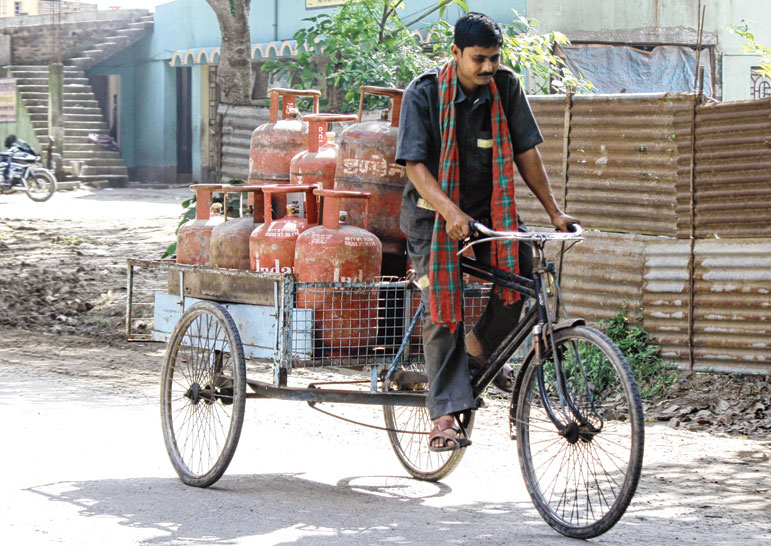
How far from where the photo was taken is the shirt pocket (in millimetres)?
4434

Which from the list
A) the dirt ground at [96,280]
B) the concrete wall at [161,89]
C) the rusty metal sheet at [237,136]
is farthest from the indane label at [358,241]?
the concrete wall at [161,89]

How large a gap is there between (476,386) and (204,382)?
4.83ft

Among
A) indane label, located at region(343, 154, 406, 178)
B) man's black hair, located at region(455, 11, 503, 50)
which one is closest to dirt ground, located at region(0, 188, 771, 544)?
indane label, located at region(343, 154, 406, 178)

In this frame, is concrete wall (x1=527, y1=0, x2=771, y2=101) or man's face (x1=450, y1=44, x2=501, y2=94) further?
concrete wall (x1=527, y1=0, x2=771, y2=101)

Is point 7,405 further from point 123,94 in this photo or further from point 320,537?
point 123,94

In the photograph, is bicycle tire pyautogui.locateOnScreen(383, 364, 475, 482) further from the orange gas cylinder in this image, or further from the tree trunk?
the tree trunk

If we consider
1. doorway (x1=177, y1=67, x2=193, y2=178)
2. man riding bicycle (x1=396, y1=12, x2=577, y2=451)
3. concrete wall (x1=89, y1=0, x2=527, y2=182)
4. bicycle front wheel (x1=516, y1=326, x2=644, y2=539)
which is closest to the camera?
bicycle front wheel (x1=516, y1=326, x2=644, y2=539)

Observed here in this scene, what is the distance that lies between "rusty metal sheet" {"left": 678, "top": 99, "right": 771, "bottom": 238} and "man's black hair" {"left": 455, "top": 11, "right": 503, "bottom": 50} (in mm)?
3795

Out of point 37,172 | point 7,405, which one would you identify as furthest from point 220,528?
point 37,172

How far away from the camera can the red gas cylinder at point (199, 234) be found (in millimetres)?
5660

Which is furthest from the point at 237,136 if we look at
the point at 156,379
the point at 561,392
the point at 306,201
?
the point at 561,392

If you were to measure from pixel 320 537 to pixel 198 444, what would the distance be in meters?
1.57

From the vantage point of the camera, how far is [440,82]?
14.4 ft

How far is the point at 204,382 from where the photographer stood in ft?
17.2
